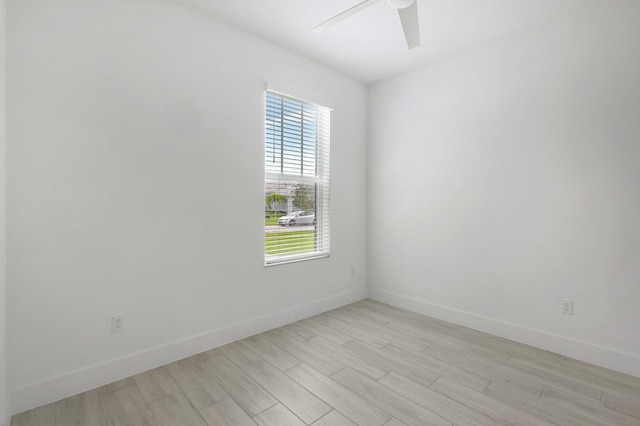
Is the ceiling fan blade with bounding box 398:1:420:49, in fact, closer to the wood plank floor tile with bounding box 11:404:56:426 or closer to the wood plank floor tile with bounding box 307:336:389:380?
the wood plank floor tile with bounding box 307:336:389:380

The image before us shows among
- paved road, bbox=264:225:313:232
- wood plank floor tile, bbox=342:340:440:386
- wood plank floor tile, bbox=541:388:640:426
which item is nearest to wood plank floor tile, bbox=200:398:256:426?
wood plank floor tile, bbox=342:340:440:386

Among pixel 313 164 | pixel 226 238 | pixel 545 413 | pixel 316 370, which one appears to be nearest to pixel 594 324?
pixel 545 413

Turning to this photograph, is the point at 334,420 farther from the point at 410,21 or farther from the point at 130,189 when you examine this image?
the point at 410,21

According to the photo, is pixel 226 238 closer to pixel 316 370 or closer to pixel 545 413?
pixel 316 370

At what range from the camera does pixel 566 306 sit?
95.5 inches

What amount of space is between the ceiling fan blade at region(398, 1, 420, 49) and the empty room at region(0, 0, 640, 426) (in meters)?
0.02

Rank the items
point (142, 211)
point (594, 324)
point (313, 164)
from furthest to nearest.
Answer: point (313, 164) → point (594, 324) → point (142, 211)

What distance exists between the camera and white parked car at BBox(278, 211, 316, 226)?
3.07 metres

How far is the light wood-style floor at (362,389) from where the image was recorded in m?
1.70

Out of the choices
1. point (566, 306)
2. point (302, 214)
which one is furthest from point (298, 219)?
point (566, 306)

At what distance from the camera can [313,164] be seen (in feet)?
10.9

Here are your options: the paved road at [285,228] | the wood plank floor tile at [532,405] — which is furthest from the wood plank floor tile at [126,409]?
the wood plank floor tile at [532,405]

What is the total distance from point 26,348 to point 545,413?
3.01 metres

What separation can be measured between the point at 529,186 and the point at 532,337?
1.28 meters
